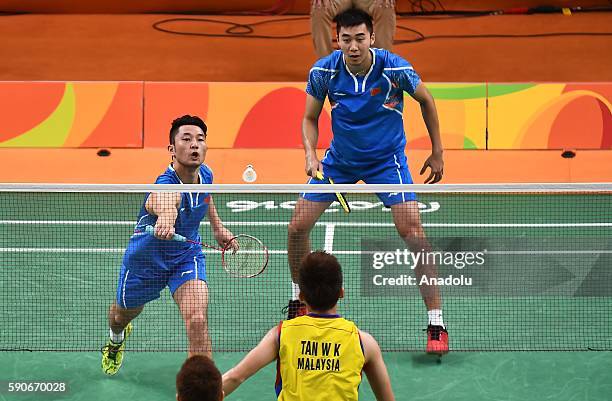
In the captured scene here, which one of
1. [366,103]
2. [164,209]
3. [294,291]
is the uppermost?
[366,103]

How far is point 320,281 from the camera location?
4320 mm

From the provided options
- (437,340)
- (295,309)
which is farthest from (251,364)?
(295,309)

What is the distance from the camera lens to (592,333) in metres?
7.06

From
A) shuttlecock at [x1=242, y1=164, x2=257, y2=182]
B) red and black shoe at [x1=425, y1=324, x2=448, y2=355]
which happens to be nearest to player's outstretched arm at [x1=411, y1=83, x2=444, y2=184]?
red and black shoe at [x1=425, y1=324, x2=448, y2=355]

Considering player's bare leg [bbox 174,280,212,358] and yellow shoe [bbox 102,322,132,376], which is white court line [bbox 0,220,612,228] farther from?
player's bare leg [bbox 174,280,212,358]

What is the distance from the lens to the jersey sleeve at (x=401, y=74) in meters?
6.84

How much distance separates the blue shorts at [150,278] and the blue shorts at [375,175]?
111 cm

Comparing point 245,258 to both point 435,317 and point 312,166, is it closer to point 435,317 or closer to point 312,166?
point 312,166

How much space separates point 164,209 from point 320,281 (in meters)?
1.84

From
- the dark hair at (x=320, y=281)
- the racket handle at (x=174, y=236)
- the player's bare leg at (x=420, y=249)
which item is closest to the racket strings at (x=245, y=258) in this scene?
the racket handle at (x=174, y=236)

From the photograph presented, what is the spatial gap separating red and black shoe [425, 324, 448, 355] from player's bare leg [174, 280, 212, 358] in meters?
1.50

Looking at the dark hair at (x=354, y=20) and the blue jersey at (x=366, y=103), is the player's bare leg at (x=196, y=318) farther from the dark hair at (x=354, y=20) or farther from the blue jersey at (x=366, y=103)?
the dark hair at (x=354, y=20)

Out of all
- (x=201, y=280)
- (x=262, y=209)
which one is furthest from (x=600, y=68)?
(x=201, y=280)

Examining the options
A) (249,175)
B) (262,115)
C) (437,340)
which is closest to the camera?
(437,340)
